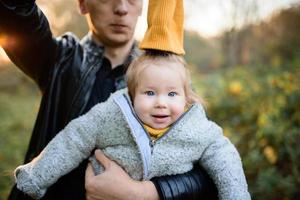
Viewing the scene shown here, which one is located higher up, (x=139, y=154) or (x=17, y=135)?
(x=139, y=154)

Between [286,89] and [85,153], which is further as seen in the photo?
[286,89]

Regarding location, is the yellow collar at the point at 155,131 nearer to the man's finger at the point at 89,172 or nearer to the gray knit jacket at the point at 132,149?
the gray knit jacket at the point at 132,149

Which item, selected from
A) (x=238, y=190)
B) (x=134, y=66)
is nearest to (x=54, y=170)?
(x=134, y=66)

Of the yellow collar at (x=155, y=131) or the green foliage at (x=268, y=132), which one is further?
the green foliage at (x=268, y=132)

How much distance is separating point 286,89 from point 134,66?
3.27m

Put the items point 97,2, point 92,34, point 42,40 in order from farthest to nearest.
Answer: point 92,34
point 97,2
point 42,40

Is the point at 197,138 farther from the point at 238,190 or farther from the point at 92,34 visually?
the point at 92,34

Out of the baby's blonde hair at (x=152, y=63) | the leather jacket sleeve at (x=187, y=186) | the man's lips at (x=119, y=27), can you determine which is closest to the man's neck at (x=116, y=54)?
the man's lips at (x=119, y=27)

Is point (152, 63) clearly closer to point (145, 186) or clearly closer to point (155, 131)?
point (155, 131)

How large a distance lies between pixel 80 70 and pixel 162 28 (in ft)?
1.96

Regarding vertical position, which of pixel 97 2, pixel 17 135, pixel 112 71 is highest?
pixel 97 2

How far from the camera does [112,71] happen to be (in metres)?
2.32

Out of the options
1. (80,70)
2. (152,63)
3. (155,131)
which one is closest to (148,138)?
(155,131)

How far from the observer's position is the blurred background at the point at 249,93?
418 cm
